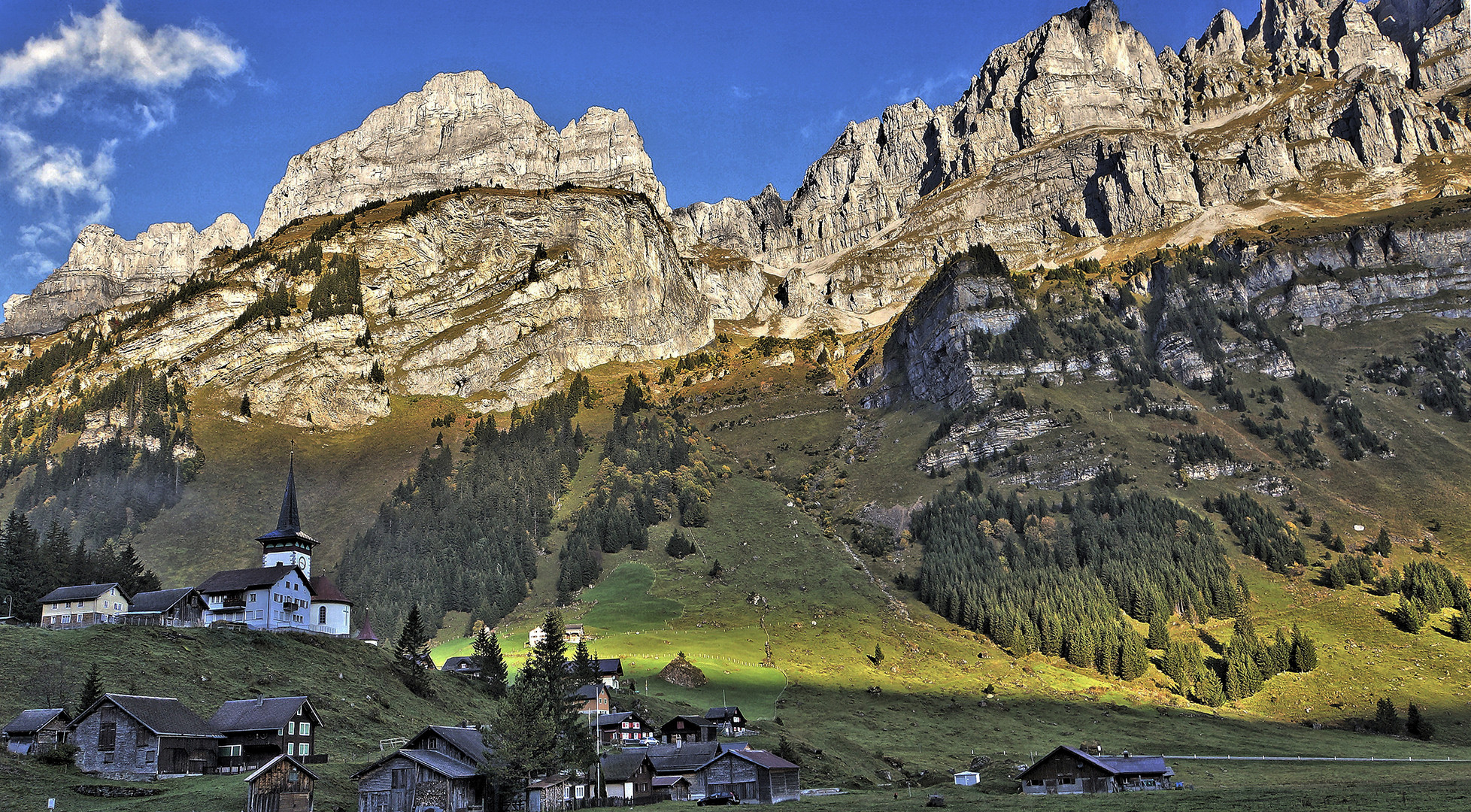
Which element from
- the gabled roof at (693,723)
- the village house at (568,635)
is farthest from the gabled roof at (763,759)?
the village house at (568,635)

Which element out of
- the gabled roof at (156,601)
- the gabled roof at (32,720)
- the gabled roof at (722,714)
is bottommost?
the gabled roof at (722,714)

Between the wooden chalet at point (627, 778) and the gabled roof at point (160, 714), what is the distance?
2635cm

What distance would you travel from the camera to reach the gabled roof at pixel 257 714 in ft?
201

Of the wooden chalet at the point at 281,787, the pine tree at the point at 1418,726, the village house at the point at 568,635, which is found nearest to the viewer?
the wooden chalet at the point at 281,787

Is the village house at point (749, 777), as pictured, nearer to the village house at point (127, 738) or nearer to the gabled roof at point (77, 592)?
the village house at point (127, 738)

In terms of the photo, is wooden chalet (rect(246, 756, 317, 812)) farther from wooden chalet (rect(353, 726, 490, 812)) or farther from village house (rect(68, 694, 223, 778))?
village house (rect(68, 694, 223, 778))

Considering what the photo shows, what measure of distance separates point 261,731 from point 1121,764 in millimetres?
62301

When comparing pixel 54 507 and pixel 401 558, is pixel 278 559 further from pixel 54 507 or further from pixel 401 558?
pixel 54 507

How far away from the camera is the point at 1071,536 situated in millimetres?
179875

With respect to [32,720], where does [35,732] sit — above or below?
below

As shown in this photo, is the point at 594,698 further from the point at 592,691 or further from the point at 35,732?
the point at 35,732

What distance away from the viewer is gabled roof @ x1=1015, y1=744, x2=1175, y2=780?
7225 cm

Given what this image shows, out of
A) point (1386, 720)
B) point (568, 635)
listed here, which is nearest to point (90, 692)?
point (568, 635)

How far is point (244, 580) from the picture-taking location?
294 ft
